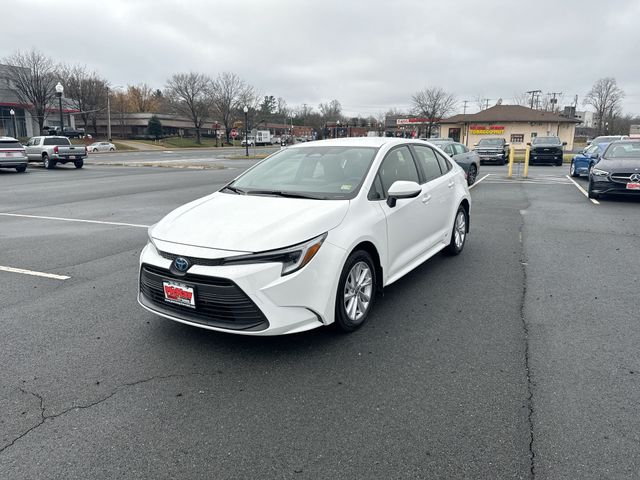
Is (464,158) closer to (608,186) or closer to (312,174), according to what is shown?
(608,186)

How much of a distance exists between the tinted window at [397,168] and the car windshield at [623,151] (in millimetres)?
9835

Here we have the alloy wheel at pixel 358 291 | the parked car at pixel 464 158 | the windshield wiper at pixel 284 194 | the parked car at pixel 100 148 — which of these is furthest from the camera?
the parked car at pixel 100 148

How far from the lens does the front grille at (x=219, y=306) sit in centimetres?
334

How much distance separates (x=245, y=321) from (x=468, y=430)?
1.64 metres

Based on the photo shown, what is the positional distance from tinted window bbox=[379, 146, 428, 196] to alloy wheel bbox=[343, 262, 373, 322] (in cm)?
89

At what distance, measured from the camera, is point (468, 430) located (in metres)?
2.75

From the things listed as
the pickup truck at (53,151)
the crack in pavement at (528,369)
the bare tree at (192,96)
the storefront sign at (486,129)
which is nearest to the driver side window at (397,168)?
the crack in pavement at (528,369)

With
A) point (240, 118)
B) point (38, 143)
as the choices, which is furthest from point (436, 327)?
point (240, 118)

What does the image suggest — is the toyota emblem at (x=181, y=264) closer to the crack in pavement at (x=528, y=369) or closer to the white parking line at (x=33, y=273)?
the crack in pavement at (x=528, y=369)

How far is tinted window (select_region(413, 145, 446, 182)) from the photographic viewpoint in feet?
18.5

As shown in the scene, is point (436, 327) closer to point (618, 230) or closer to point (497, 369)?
point (497, 369)

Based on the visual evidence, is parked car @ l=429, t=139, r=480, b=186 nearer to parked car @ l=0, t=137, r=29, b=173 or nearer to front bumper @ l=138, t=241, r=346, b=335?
front bumper @ l=138, t=241, r=346, b=335

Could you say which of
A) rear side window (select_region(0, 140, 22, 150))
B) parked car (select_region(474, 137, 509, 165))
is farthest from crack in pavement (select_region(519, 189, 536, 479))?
rear side window (select_region(0, 140, 22, 150))

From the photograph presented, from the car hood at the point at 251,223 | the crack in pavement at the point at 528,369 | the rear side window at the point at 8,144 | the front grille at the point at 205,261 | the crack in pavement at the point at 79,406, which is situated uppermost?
the rear side window at the point at 8,144
